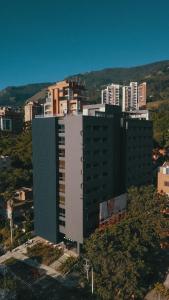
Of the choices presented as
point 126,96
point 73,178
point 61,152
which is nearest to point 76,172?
point 73,178

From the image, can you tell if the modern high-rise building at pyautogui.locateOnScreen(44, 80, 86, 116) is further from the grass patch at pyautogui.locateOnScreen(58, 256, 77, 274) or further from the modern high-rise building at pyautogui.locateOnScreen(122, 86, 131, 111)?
the modern high-rise building at pyautogui.locateOnScreen(122, 86, 131, 111)

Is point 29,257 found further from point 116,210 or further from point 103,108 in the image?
point 103,108

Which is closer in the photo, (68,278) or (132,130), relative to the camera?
(68,278)

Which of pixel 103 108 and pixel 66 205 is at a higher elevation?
pixel 103 108

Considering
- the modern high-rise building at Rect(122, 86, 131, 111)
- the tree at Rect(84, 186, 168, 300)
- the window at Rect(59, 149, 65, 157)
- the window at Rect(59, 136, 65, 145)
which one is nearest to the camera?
the tree at Rect(84, 186, 168, 300)

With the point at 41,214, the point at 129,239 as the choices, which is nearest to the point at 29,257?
the point at 41,214

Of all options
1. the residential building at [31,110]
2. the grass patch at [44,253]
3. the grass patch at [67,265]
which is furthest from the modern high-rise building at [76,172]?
the residential building at [31,110]

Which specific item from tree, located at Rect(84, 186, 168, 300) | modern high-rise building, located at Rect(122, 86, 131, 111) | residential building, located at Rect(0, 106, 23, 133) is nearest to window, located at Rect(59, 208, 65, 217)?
tree, located at Rect(84, 186, 168, 300)

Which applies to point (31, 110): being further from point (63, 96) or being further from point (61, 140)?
point (61, 140)

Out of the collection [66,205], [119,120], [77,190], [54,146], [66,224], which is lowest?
[66,224]
